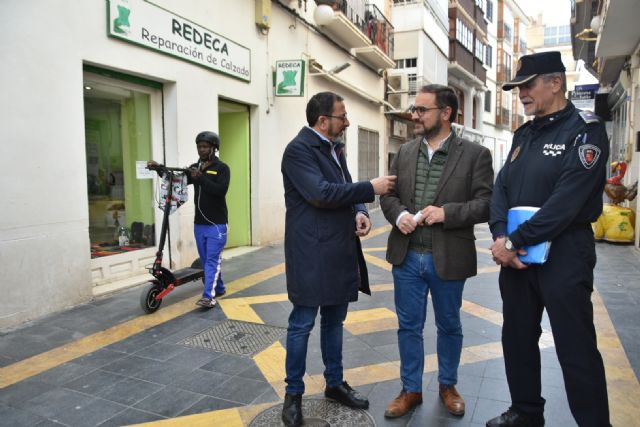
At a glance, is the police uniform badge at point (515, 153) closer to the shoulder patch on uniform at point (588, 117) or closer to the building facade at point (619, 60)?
the shoulder patch on uniform at point (588, 117)

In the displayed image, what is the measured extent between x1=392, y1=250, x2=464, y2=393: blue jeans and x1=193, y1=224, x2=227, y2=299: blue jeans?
277 centimetres

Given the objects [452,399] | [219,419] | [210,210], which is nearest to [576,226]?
[452,399]

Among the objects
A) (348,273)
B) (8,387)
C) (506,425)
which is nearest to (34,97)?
(8,387)

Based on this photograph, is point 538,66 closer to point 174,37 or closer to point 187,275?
point 187,275

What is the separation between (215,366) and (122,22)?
4496 millimetres

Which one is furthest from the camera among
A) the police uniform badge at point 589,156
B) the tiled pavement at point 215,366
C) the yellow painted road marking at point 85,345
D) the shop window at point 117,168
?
the shop window at point 117,168

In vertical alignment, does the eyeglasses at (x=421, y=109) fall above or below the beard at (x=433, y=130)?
above

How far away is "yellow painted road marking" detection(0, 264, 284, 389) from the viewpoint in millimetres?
3838

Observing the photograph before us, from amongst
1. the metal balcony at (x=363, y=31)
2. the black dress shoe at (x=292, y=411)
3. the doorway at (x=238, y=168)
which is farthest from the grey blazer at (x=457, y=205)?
the metal balcony at (x=363, y=31)

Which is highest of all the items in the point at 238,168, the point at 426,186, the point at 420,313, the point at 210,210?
the point at 238,168

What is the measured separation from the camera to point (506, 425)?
289cm

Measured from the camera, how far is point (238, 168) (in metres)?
9.64

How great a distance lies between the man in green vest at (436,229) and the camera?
9.84 ft

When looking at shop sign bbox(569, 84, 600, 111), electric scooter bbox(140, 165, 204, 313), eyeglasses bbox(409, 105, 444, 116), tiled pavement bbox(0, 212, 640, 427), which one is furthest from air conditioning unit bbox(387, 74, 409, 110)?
eyeglasses bbox(409, 105, 444, 116)
